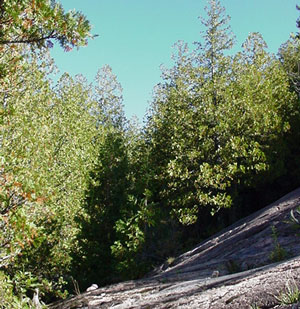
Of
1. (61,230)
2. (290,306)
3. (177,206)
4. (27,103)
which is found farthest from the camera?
(177,206)

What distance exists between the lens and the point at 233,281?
509 centimetres

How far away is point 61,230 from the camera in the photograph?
17.2 meters

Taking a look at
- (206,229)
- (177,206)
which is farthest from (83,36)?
(206,229)

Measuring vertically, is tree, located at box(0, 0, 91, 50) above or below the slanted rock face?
above

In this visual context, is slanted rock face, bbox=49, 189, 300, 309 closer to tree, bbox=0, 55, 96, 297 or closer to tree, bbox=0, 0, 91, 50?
tree, bbox=0, 0, 91, 50

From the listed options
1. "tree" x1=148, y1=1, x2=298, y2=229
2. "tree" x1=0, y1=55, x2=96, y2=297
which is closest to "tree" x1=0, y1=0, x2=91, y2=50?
"tree" x1=0, y1=55, x2=96, y2=297

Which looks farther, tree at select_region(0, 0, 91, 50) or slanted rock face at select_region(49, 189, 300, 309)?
tree at select_region(0, 0, 91, 50)

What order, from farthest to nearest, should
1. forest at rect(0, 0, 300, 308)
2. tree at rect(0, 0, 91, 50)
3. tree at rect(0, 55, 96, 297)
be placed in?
forest at rect(0, 0, 300, 308)
tree at rect(0, 55, 96, 297)
tree at rect(0, 0, 91, 50)

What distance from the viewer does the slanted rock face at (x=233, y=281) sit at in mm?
4188

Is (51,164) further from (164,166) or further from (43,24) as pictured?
(43,24)

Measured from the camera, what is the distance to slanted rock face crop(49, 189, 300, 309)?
4.19 metres

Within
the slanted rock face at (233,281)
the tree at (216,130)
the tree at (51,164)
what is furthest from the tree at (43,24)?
the tree at (216,130)

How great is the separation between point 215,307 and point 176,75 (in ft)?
63.9

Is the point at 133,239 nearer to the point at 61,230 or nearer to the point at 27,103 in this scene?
the point at 61,230
